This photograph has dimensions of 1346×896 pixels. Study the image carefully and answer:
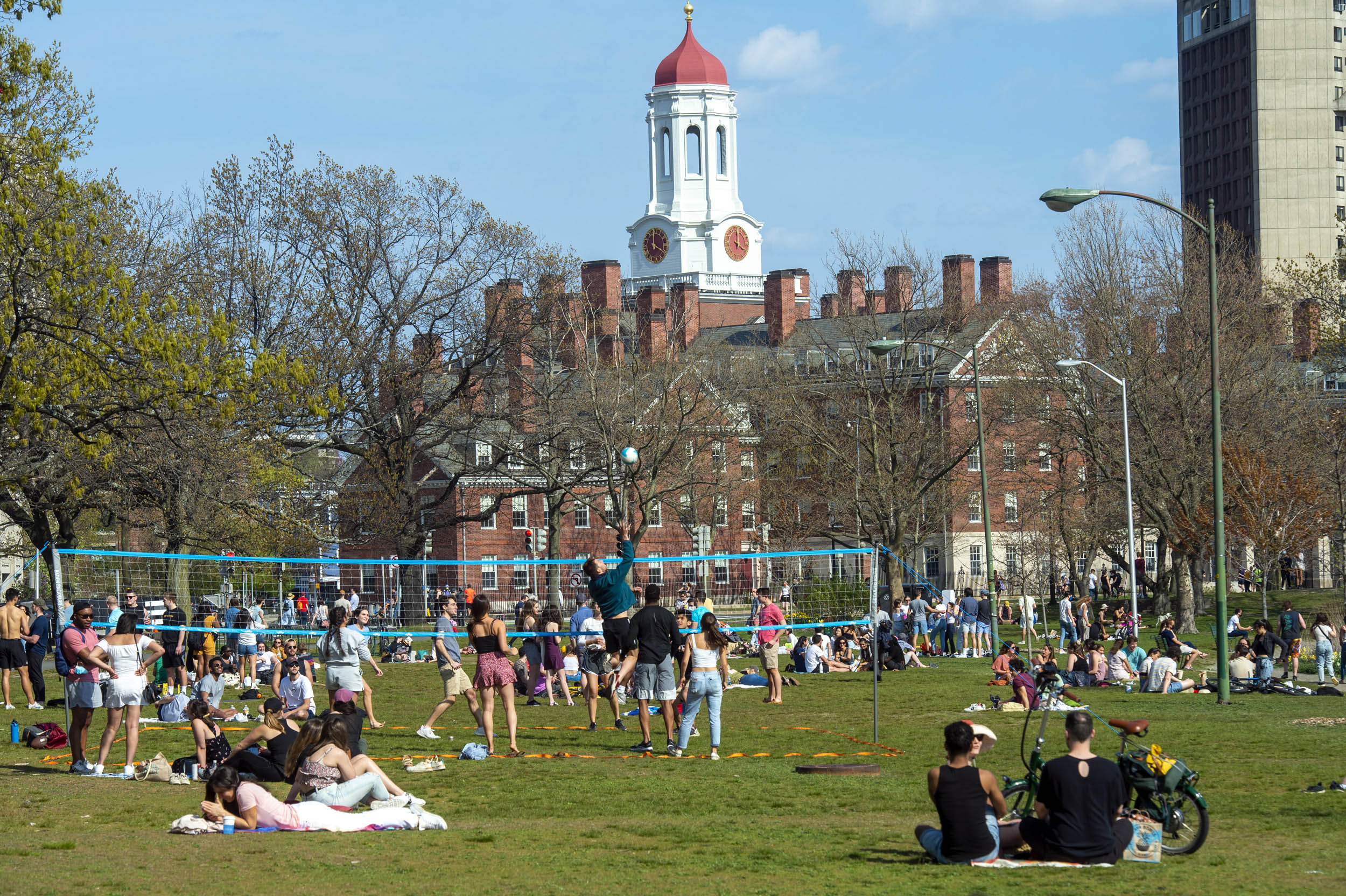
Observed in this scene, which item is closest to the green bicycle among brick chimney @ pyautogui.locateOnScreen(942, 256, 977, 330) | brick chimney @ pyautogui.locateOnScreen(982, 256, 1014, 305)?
brick chimney @ pyautogui.locateOnScreen(942, 256, 977, 330)

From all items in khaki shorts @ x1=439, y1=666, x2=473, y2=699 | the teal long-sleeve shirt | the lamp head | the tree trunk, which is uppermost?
the lamp head

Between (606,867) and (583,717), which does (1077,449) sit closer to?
(583,717)

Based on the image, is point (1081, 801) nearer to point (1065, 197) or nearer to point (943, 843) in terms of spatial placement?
point (943, 843)

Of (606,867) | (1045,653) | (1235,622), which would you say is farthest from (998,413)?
(606,867)

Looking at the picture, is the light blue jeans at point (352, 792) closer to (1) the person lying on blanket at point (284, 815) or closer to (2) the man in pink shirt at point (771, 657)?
(1) the person lying on blanket at point (284, 815)

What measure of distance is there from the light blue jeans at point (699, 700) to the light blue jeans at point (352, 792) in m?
4.94

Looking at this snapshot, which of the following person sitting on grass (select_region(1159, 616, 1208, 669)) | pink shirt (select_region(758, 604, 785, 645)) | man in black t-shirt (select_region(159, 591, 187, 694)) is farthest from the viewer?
person sitting on grass (select_region(1159, 616, 1208, 669))

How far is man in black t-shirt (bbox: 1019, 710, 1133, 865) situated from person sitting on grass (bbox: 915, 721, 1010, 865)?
1.22 ft

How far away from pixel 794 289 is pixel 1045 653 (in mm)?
68908

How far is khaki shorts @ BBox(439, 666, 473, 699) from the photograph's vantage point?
19.5 meters

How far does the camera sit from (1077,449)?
51906 mm

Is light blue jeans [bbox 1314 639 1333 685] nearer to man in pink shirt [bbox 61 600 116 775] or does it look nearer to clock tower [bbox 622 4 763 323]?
man in pink shirt [bbox 61 600 116 775]

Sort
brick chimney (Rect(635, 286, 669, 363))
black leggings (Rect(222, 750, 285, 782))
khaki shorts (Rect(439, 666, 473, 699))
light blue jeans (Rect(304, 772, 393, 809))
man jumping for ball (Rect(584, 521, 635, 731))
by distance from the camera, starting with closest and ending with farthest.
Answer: light blue jeans (Rect(304, 772, 393, 809)), black leggings (Rect(222, 750, 285, 782)), man jumping for ball (Rect(584, 521, 635, 731)), khaki shorts (Rect(439, 666, 473, 699)), brick chimney (Rect(635, 286, 669, 363))

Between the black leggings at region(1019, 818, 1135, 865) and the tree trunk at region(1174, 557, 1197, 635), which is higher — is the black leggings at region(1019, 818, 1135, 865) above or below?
above
